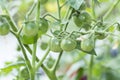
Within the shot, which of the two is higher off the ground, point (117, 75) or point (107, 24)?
point (107, 24)

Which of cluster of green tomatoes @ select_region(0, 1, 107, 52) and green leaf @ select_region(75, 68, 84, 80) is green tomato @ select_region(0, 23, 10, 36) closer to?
cluster of green tomatoes @ select_region(0, 1, 107, 52)

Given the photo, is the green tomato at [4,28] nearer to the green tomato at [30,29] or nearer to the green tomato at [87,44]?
the green tomato at [30,29]

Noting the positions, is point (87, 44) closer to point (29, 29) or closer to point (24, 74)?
point (29, 29)

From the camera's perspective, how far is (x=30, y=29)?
0.63m

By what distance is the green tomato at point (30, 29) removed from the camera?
636mm

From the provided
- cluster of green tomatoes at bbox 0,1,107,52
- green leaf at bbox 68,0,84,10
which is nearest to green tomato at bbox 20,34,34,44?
cluster of green tomatoes at bbox 0,1,107,52

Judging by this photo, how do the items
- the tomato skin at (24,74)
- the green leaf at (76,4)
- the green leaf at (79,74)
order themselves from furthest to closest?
the green leaf at (79,74) < the tomato skin at (24,74) < the green leaf at (76,4)

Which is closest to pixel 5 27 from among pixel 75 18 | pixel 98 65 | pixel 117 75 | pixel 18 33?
pixel 18 33

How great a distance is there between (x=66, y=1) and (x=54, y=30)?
0.06m

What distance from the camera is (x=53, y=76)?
75 centimetres

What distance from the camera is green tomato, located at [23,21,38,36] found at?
0.64 metres

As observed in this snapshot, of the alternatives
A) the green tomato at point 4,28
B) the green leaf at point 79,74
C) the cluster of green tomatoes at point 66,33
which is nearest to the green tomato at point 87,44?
the cluster of green tomatoes at point 66,33

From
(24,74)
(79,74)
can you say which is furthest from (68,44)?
(79,74)

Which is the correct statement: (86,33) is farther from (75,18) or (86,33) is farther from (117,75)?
(117,75)
